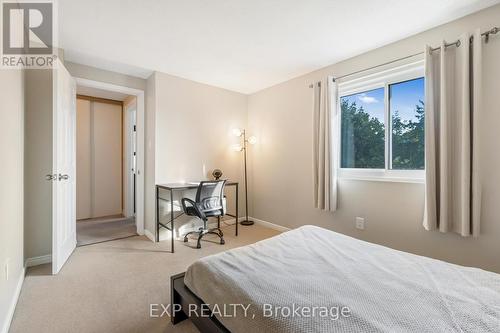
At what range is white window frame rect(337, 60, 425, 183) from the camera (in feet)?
7.89

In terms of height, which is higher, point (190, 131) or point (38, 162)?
point (190, 131)

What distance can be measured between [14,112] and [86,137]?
9.14ft

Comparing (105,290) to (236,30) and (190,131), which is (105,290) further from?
(236,30)

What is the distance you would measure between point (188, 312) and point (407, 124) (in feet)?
8.85

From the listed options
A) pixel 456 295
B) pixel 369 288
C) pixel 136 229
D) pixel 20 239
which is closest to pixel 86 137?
pixel 136 229

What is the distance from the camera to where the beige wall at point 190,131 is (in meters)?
3.30

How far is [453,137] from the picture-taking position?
205 centimetres

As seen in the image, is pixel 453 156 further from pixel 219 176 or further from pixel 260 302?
pixel 219 176

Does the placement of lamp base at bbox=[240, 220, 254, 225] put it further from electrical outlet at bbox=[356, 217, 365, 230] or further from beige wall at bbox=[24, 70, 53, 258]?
beige wall at bbox=[24, 70, 53, 258]

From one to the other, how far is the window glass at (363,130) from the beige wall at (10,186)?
128 inches

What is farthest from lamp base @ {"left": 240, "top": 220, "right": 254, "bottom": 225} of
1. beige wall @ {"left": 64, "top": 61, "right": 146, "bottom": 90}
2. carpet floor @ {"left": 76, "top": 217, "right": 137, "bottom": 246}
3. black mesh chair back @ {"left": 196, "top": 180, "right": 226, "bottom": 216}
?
beige wall @ {"left": 64, "top": 61, "right": 146, "bottom": 90}

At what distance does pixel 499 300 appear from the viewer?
3.43ft

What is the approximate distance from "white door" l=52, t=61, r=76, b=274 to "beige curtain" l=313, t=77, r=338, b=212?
286 cm

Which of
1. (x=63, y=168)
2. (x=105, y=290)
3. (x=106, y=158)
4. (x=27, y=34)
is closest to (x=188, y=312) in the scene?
(x=105, y=290)
